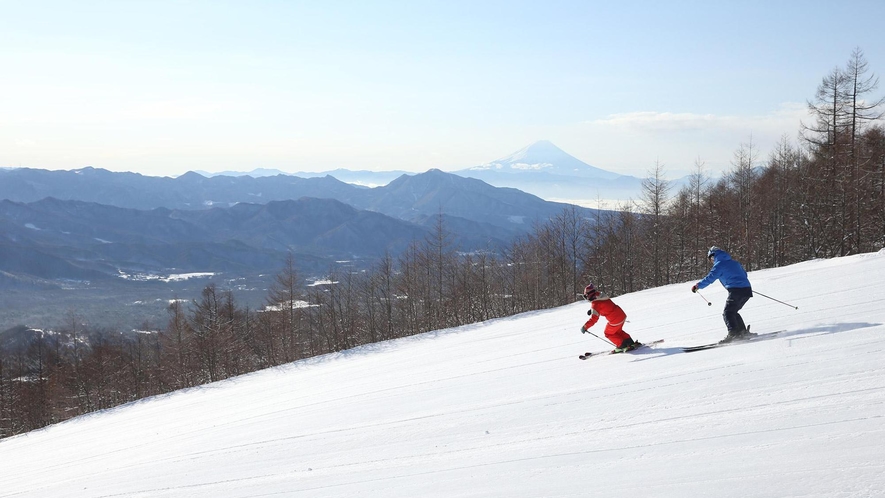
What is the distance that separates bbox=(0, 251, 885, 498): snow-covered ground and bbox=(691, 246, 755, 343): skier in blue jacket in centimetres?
63

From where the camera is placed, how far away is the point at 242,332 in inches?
2336

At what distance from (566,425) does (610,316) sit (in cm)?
419

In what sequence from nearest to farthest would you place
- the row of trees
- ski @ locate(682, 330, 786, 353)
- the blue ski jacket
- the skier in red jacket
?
ski @ locate(682, 330, 786, 353)
the blue ski jacket
the skier in red jacket
the row of trees

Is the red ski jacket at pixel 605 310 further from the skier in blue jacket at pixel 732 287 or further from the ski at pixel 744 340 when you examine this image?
the skier in blue jacket at pixel 732 287

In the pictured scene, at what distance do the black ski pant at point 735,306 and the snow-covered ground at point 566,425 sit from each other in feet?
2.19

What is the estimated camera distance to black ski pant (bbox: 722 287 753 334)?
1041 centimetres

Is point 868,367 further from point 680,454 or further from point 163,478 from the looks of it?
point 163,478

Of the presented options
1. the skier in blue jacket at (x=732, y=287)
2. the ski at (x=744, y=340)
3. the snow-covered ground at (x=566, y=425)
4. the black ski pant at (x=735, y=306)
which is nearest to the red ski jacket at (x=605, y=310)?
the snow-covered ground at (x=566, y=425)

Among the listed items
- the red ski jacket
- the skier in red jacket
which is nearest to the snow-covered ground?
the skier in red jacket

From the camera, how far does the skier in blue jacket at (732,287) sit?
411 inches

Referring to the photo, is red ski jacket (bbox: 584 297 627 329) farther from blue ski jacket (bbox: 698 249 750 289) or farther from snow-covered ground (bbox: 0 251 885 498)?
blue ski jacket (bbox: 698 249 750 289)

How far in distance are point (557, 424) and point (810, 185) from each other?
45.4 meters

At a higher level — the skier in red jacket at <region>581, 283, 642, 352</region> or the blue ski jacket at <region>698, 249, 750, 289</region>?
the blue ski jacket at <region>698, 249, 750, 289</region>

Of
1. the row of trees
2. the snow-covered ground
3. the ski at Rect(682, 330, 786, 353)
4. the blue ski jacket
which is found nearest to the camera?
the snow-covered ground
